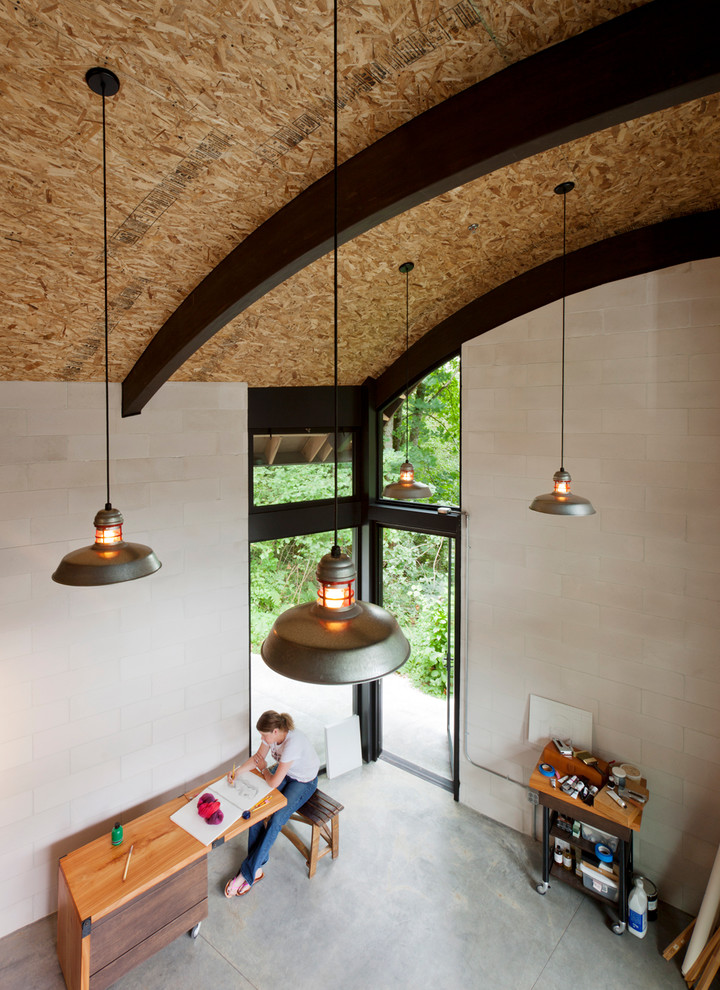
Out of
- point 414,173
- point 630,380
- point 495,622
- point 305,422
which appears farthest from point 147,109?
point 495,622

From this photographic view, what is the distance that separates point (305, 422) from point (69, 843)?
353cm

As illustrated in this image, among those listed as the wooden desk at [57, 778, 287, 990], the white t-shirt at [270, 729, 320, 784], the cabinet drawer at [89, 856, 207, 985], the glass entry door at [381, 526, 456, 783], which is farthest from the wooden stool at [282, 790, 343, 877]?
the glass entry door at [381, 526, 456, 783]

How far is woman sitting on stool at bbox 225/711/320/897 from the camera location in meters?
3.96

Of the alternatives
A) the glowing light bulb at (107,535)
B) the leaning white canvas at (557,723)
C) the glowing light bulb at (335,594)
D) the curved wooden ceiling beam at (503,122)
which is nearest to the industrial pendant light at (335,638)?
the glowing light bulb at (335,594)

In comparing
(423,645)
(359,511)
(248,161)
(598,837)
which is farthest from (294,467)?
(598,837)

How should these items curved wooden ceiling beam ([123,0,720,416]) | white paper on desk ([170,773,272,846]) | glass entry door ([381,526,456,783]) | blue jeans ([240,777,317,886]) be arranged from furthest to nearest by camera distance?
glass entry door ([381,526,456,783]) → blue jeans ([240,777,317,886]) → white paper on desk ([170,773,272,846]) → curved wooden ceiling beam ([123,0,720,416])

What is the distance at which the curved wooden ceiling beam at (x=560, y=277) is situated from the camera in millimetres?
3629

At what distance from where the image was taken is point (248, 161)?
2508mm

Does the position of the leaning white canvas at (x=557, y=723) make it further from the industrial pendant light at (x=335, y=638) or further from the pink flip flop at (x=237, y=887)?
the industrial pendant light at (x=335, y=638)

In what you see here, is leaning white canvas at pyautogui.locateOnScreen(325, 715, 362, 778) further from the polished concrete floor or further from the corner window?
the corner window

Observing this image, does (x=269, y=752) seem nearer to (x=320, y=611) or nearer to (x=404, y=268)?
(x=320, y=611)

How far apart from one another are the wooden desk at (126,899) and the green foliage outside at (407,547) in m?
1.63

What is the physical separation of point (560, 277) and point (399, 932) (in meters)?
4.63

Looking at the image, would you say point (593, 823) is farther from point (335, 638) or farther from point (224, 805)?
point (335, 638)
